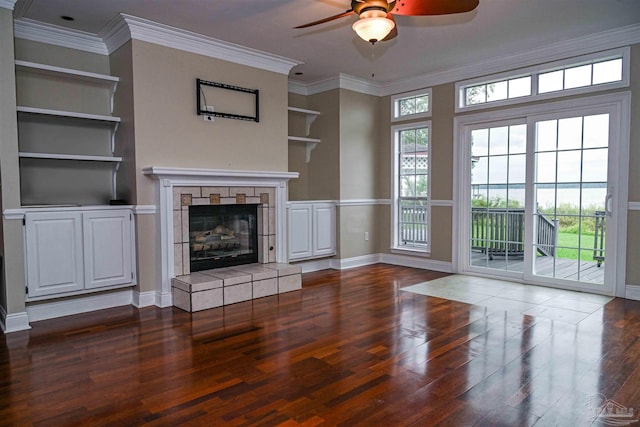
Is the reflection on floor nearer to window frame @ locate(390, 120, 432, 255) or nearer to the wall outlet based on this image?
window frame @ locate(390, 120, 432, 255)

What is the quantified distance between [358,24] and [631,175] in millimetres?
3412

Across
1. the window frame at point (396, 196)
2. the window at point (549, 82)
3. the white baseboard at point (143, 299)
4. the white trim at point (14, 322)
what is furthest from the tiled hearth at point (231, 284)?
the window at point (549, 82)

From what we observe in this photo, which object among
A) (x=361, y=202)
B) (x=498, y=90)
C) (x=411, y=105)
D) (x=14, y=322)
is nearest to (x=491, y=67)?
(x=498, y=90)

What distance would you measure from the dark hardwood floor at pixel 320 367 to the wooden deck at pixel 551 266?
597 mm

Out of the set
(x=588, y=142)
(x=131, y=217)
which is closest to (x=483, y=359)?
(x=588, y=142)

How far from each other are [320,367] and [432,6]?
2.47 metres

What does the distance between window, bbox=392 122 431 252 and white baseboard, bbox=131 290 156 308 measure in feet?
12.0

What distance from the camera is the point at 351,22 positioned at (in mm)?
4094

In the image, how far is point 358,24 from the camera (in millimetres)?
2807

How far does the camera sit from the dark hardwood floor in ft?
7.12

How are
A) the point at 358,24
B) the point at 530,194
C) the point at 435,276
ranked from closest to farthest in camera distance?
the point at 358,24 → the point at 530,194 → the point at 435,276

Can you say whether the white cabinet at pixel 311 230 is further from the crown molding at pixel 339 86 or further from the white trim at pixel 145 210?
the white trim at pixel 145 210

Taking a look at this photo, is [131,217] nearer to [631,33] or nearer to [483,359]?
[483,359]

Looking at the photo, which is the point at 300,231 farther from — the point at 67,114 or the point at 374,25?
the point at 374,25
